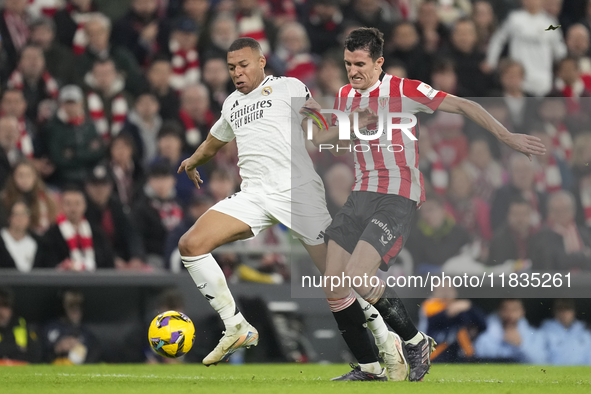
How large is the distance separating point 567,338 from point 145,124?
5.10 metres

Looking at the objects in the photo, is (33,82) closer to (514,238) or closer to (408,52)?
(408,52)

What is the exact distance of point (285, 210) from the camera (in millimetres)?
6531

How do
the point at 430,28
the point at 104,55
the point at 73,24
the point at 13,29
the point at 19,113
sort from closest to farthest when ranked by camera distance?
1. the point at 19,113
2. the point at 13,29
3. the point at 104,55
4. the point at 73,24
5. the point at 430,28

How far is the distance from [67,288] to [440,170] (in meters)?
3.82

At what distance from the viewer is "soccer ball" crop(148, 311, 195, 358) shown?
6352mm

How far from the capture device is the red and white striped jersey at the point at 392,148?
641 centimetres

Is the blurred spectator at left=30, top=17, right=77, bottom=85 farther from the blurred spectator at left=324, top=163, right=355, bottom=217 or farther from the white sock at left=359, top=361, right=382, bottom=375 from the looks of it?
the white sock at left=359, top=361, right=382, bottom=375

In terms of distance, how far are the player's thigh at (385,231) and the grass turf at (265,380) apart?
0.83 m

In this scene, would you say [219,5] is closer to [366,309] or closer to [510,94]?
[510,94]

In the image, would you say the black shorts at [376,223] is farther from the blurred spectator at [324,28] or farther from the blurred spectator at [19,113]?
the blurred spectator at [324,28]

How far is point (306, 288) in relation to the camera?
892cm

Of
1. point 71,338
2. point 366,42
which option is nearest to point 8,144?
point 71,338

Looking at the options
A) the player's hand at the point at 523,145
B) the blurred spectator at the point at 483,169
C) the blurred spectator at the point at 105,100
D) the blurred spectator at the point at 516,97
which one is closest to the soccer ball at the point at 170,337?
the player's hand at the point at 523,145

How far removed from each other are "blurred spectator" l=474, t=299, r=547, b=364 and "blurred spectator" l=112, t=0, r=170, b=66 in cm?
527
